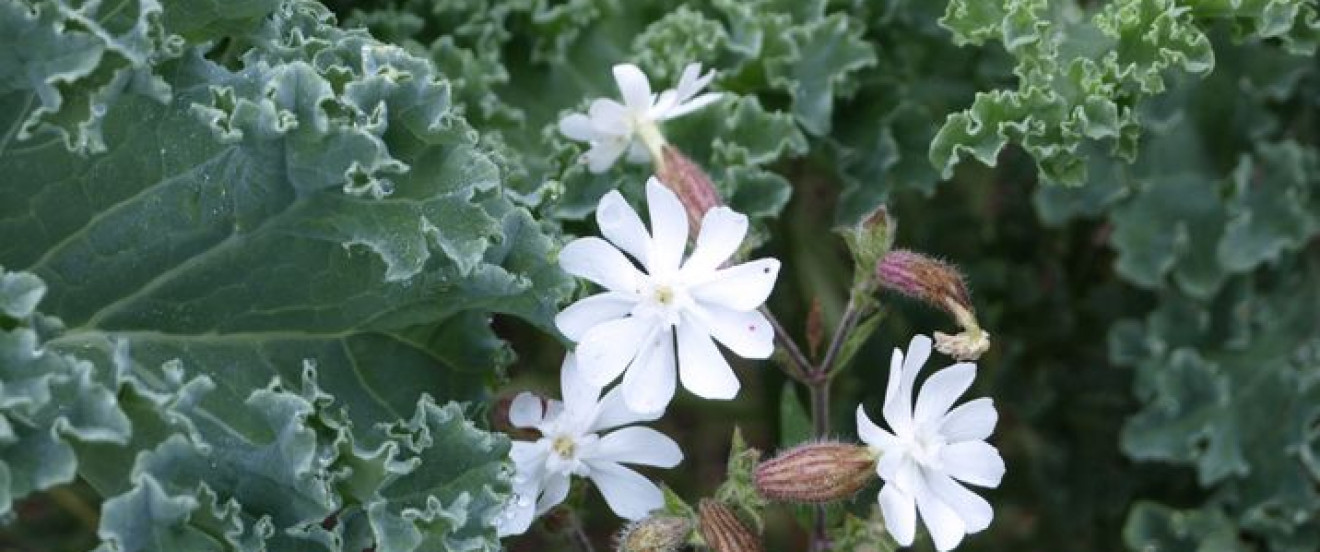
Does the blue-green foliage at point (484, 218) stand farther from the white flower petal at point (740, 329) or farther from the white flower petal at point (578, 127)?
the white flower petal at point (740, 329)

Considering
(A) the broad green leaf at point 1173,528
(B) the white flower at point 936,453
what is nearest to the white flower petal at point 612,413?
Result: (B) the white flower at point 936,453

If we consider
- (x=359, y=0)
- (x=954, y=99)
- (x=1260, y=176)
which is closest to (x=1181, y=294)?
(x=1260, y=176)

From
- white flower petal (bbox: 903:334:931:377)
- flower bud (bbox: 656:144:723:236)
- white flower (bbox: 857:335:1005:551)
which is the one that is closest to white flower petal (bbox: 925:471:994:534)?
white flower (bbox: 857:335:1005:551)

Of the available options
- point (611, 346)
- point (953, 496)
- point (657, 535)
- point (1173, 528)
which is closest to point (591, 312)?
point (611, 346)

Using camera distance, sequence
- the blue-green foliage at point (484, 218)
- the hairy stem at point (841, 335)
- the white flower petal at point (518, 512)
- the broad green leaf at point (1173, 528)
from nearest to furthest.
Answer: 1. the blue-green foliage at point (484, 218)
2. the white flower petal at point (518, 512)
3. the hairy stem at point (841, 335)
4. the broad green leaf at point (1173, 528)

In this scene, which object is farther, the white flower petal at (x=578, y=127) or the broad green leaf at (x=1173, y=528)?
the broad green leaf at (x=1173, y=528)

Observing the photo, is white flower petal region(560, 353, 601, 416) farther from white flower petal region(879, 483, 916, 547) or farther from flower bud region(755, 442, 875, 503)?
white flower petal region(879, 483, 916, 547)

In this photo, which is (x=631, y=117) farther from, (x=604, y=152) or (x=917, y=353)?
(x=917, y=353)
